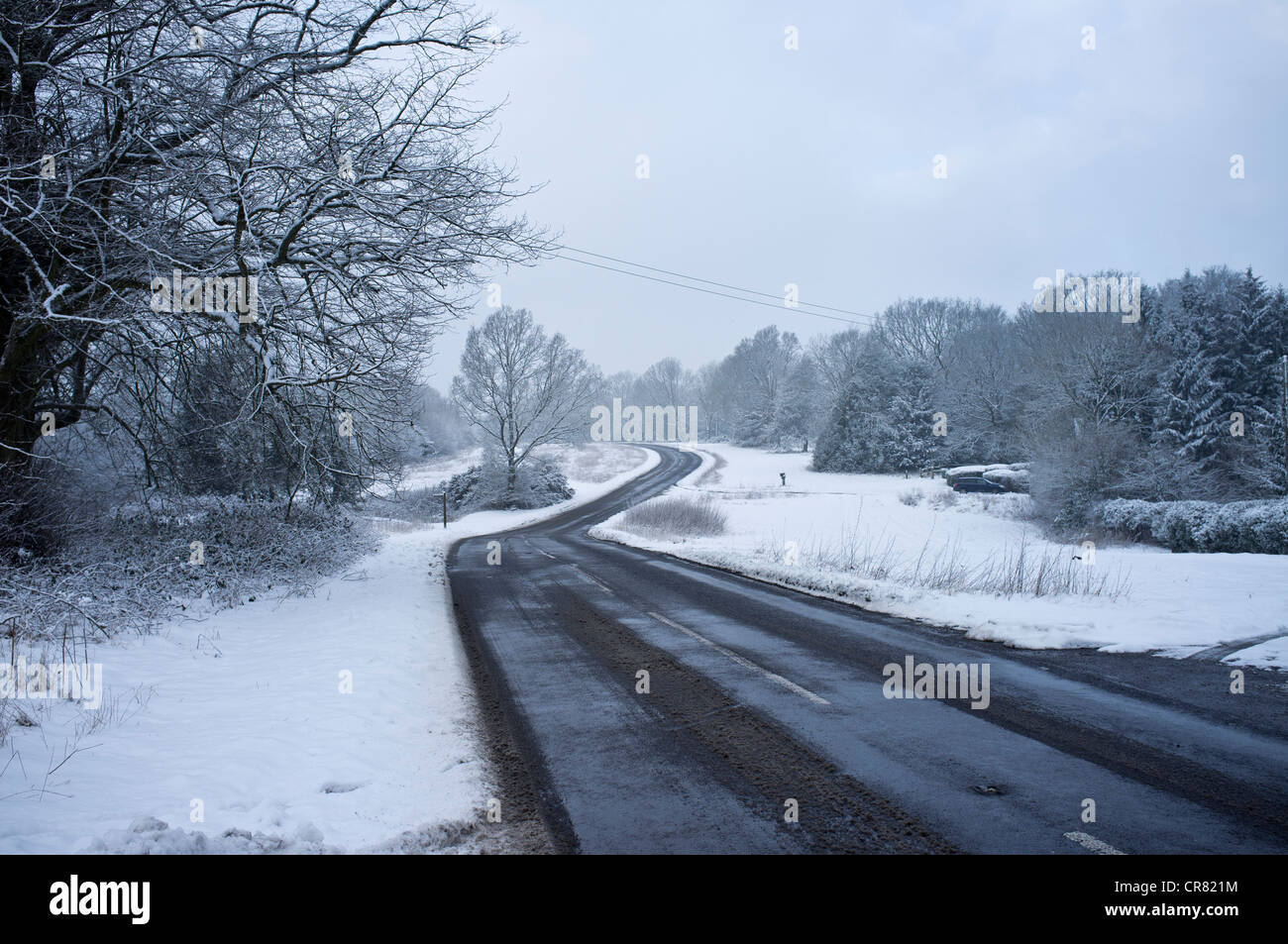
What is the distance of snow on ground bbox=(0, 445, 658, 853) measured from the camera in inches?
150

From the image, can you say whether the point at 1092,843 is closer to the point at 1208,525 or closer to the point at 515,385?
the point at 1208,525

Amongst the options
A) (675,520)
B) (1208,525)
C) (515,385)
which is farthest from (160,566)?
(515,385)

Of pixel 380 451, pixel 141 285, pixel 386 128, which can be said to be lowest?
pixel 380 451

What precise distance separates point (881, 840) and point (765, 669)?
341 centimetres

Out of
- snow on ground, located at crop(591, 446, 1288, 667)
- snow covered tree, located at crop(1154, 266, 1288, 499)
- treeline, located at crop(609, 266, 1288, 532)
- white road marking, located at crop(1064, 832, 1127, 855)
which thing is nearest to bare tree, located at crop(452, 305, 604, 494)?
snow on ground, located at crop(591, 446, 1288, 667)

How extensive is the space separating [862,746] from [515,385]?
3871 centimetres

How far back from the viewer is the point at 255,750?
5.06m

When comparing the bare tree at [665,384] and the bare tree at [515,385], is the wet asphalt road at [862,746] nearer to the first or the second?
the bare tree at [515,385]

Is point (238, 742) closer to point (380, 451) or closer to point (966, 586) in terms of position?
point (380, 451)

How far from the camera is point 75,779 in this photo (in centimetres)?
427

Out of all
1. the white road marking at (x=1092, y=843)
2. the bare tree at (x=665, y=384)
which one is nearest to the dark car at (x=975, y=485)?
the white road marking at (x=1092, y=843)

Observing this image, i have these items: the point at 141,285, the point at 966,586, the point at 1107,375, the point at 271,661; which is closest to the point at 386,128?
the point at 141,285

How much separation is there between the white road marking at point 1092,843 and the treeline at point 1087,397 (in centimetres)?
2895
